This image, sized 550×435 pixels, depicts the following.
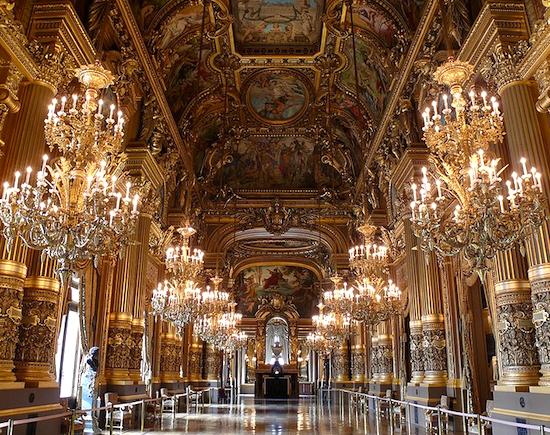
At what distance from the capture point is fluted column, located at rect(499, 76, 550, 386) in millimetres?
7008

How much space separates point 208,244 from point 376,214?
871cm

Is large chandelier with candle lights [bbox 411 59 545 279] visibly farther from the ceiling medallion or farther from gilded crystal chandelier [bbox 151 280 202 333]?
the ceiling medallion

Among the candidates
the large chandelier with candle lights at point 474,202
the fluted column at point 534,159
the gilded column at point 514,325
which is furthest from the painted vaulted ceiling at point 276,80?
the gilded column at point 514,325

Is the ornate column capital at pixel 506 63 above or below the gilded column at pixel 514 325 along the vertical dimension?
above

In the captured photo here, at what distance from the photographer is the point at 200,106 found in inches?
740

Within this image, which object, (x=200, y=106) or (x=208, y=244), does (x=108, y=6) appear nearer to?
(x=200, y=106)

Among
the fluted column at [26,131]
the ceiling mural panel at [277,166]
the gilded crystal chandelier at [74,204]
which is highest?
the ceiling mural panel at [277,166]

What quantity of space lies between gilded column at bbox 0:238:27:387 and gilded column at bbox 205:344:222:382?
19.6m

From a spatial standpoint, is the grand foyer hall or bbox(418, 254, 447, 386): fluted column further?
bbox(418, 254, 447, 386): fluted column

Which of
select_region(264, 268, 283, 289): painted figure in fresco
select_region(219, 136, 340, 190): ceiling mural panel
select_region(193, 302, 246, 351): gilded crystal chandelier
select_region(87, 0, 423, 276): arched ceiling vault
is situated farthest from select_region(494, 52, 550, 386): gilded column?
select_region(264, 268, 283, 289): painted figure in fresco

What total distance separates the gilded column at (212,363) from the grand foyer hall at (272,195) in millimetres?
128

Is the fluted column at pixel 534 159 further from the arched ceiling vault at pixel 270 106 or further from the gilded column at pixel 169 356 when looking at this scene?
the gilded column at pixel 169 356

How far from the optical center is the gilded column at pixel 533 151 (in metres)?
7.02

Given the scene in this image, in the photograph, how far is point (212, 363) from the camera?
2656 cm
